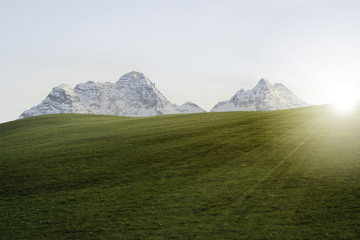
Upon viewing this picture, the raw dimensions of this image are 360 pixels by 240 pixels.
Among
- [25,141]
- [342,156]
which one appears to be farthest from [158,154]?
[25,141]

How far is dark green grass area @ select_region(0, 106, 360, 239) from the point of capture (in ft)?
71.9

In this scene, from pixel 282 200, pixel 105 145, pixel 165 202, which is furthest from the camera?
pixel 105 145

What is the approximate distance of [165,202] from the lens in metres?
26.4

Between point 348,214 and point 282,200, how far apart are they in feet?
15.4

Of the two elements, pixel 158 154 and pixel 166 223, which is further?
pixel 158 154

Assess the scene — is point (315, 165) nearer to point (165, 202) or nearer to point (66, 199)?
point (165, 202)

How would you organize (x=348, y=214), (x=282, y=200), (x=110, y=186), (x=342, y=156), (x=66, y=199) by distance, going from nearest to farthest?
(x=348, y=214) < (x=282, y=200) < (x=66, y=199) < (x=110, y=186) < (x=342, y=156)

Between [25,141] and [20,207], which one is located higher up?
[25,141]

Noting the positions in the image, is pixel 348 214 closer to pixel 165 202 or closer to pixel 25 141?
pixel 165 202

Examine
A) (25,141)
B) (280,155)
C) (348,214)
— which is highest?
(25,141)

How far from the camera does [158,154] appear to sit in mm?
41375

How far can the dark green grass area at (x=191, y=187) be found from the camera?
21.9 metres

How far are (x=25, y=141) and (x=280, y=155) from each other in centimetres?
5000

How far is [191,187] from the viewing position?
2909cm
